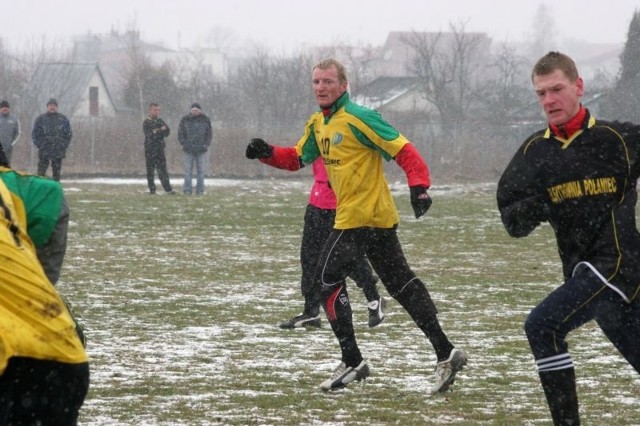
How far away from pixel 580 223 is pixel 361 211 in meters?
1.95

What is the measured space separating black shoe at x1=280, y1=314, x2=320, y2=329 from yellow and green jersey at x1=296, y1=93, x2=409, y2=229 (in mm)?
2326

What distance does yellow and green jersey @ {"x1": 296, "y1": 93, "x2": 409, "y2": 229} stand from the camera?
275 inches

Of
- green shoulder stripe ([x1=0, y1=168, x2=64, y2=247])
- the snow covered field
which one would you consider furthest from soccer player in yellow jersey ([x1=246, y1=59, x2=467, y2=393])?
green shoulder stripe ([x1=0, y1=168, x2=64, y2=247])

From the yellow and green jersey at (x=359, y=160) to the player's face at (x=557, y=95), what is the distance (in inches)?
68.4

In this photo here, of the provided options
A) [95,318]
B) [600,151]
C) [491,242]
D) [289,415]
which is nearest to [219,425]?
[289,415]

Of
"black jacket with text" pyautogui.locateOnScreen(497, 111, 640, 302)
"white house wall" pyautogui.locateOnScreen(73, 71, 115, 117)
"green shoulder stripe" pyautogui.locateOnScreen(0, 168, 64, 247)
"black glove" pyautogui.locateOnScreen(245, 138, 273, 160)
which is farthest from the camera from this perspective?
"white house wall" pyautogui.locateOnScreen(73, 71, 115, 117)

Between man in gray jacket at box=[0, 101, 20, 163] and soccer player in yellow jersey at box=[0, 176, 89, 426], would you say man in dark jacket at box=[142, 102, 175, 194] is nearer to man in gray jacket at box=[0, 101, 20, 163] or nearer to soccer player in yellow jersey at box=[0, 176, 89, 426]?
man in gray jacket at box=[0, 101, 20, 163]

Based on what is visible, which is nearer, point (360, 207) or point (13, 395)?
point (13, 395)

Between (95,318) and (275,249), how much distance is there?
5.91 meters

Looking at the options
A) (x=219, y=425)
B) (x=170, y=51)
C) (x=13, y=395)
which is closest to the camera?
(x=13, y=395)

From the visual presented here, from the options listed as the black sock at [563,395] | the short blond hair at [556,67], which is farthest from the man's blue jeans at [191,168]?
the black sock at [563,395]

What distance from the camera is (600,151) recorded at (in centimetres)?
526

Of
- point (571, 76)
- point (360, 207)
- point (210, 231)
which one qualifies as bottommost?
point (210, 231)

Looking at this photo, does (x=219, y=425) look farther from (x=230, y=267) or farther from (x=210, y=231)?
(x=210, y=231)
